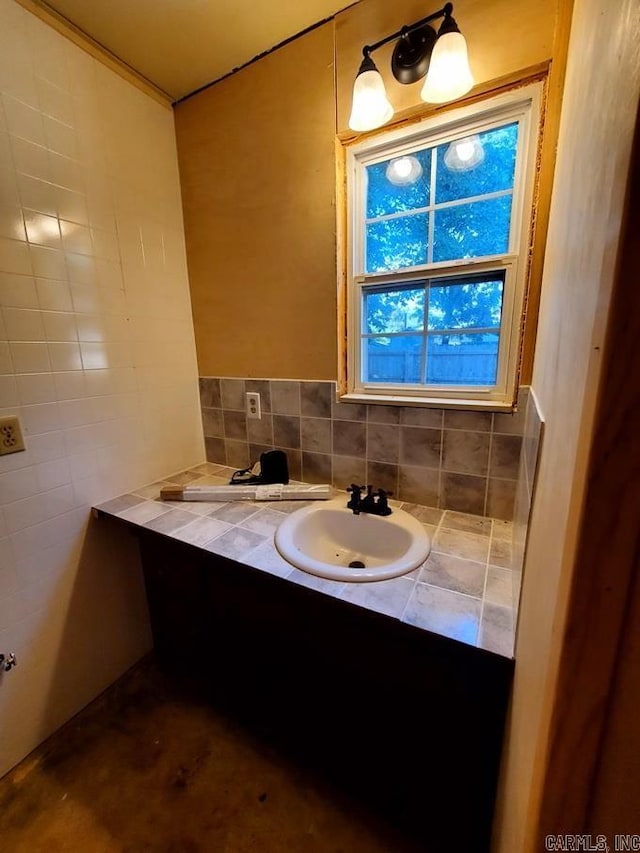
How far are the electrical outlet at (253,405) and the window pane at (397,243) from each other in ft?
2.44

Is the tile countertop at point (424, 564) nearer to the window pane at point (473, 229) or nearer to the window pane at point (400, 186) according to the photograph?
the window pane at point (473, 229)

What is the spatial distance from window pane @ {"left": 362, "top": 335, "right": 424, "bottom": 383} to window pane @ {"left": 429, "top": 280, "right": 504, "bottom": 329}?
0.11 m

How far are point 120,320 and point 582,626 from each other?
1625 mm

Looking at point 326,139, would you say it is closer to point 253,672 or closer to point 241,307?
point 241,307

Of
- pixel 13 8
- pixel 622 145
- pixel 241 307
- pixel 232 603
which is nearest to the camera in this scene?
pixel 622 145

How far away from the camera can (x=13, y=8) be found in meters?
1.01

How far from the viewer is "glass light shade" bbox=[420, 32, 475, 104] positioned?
0.90m

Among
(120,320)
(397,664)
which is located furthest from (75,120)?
(397,664)

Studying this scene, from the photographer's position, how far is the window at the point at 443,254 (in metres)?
1.05

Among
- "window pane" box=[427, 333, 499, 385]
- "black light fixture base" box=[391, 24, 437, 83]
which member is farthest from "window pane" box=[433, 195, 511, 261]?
"black light fixture base" box=[391, 24, 437, 83]

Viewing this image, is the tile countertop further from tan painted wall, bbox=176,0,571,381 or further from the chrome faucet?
tan painted wall, bbox=176,0,571,381

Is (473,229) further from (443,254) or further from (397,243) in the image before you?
(397,243)

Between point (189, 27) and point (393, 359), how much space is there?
1.36 m

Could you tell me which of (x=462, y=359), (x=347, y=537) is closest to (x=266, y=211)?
(x=462, y=359)
